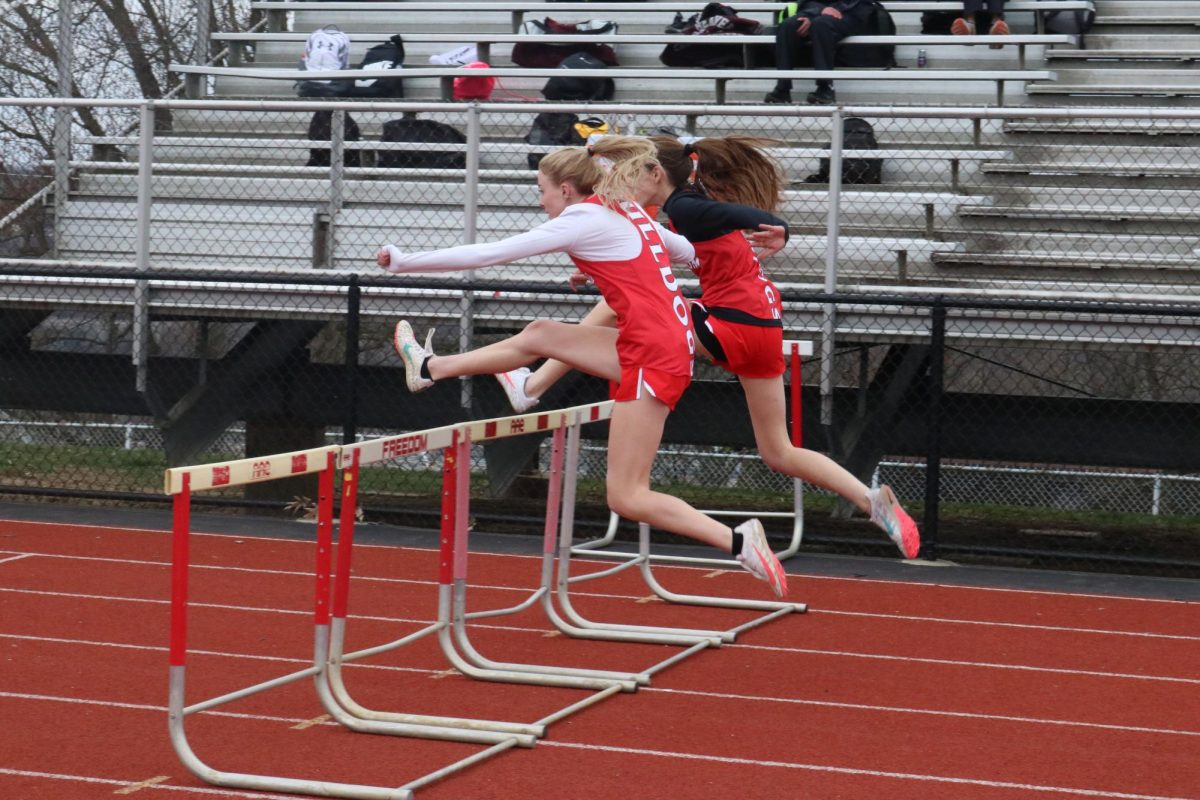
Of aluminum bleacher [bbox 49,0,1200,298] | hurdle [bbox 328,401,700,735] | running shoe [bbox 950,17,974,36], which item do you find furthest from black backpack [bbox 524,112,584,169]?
hurdle [bbox 328,401,700,735]

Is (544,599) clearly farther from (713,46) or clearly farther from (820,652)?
(713,46)

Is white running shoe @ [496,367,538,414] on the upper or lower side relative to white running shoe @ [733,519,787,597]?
upper

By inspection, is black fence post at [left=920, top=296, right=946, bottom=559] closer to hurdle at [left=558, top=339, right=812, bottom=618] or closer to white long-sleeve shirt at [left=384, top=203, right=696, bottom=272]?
hurdle at [left=558, top=339, right=812, bottom=618]

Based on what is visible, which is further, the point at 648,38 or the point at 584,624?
the point at 648,38


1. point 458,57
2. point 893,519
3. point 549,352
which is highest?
point 458,57

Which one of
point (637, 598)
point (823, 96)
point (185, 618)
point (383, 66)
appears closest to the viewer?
point (185, 618)

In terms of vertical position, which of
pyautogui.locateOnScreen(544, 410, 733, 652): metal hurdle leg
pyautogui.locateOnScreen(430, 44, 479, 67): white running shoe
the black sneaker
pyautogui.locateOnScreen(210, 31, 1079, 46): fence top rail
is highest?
pyautogui.locateOnScreen(210, 31, 1079, 46): fence top rail

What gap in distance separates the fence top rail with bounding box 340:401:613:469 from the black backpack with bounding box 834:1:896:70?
6572mm

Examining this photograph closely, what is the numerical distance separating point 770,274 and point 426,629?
529 cm

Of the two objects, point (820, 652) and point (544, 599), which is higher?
point (544, 599)

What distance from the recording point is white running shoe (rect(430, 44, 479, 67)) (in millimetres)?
13812

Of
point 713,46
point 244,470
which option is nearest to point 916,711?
point 244,470

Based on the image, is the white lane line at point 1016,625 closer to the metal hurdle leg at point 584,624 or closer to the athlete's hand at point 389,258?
the metal hurdle leg at point 584,624

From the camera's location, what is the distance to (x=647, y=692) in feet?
19.4
